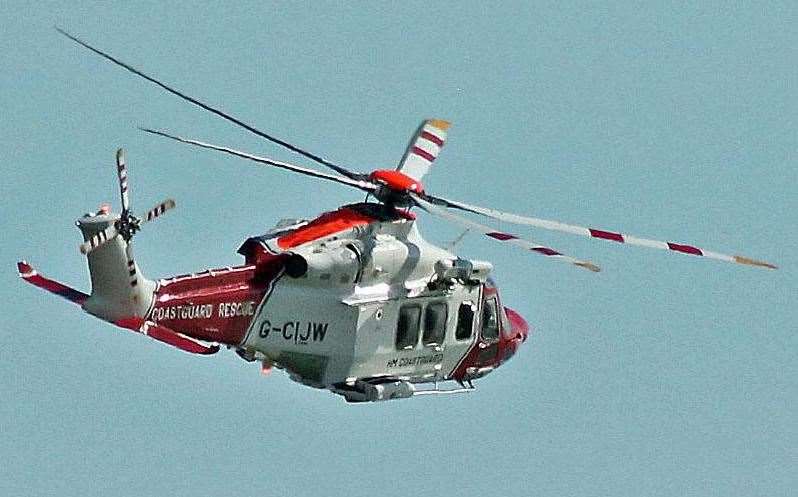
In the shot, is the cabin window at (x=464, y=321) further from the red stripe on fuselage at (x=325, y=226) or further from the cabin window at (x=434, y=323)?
the red stripe on fuselage at (x=325, y=226)

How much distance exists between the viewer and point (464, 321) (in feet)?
128

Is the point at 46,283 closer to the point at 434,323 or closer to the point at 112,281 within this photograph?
the point at 112,281

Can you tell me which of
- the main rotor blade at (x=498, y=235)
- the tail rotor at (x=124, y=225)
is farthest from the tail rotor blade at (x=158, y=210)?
the main rotor blade at (x=498, y=235)

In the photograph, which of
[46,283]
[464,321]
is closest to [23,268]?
[46,283]

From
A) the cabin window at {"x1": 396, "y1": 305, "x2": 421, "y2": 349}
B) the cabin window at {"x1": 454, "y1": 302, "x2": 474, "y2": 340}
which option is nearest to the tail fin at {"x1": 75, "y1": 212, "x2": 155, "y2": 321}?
the cabin window at {"x1": 396, "y1": 305, "x2": 421, "y2": 349}

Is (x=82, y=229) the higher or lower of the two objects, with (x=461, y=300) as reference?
lower

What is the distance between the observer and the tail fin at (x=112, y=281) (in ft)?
110

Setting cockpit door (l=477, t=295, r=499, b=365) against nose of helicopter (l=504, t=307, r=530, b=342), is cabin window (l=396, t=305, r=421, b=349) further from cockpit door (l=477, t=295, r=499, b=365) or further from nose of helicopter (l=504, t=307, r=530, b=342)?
nose of helicopter (l=504, t=307, r=530, b=342)

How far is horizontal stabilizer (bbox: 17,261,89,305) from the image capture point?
114 feet

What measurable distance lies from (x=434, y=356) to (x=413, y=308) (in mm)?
1167

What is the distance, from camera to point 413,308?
125 ft

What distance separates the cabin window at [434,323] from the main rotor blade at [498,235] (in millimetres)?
1865

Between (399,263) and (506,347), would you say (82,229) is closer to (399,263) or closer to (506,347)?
(399,263)

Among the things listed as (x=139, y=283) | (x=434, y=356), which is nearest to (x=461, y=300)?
(x=434, y=356)
